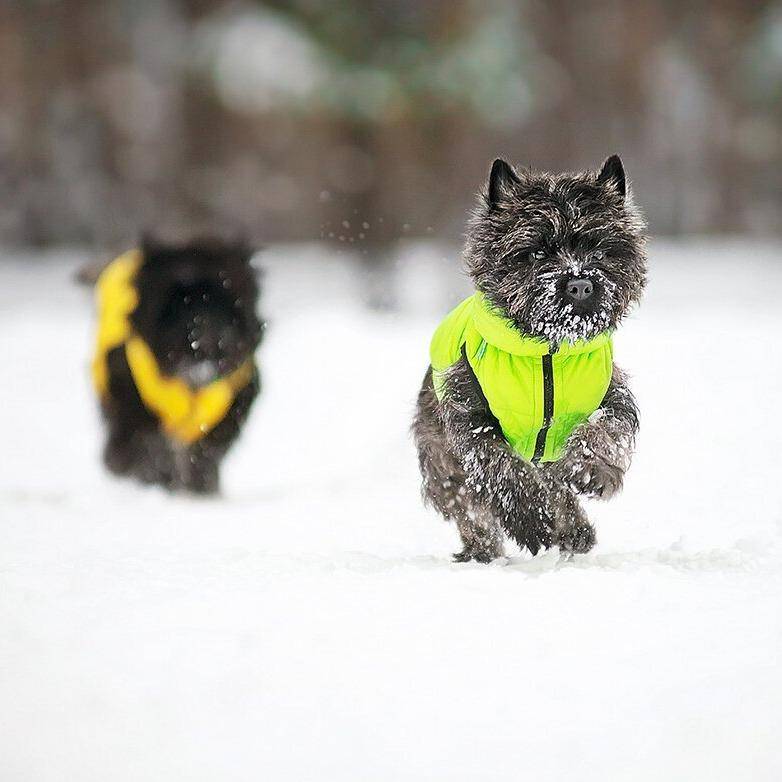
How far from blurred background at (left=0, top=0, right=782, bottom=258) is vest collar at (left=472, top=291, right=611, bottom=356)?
605 inches

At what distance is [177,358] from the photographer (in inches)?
261

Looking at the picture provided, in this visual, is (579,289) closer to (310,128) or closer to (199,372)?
(199,372)

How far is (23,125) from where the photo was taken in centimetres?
2131

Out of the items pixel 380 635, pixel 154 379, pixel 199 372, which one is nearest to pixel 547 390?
pixel 380 635

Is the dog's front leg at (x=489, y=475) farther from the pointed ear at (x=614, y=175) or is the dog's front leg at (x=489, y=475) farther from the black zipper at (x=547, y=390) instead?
the pointed ear at (x=614, y=175)

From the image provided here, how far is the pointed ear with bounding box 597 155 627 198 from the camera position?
4789 mm

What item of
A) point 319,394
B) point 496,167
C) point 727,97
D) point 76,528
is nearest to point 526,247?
point 496,167

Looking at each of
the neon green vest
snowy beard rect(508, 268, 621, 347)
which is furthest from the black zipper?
snowy beard rect(508, 268, 621, 347)

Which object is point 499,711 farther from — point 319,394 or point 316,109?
point 316,109

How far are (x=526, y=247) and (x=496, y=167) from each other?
422mm

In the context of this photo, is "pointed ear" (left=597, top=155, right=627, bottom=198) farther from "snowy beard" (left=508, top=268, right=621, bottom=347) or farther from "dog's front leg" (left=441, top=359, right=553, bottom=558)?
"dog's front leg" (left=441, top=359, right=553, bottom=558)

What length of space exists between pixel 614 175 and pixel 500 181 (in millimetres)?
496

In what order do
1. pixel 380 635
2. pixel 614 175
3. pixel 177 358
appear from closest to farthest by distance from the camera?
pixel 380 635 < pixel 614 175 < pixel 177 358

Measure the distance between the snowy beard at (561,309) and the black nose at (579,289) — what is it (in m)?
0.03
